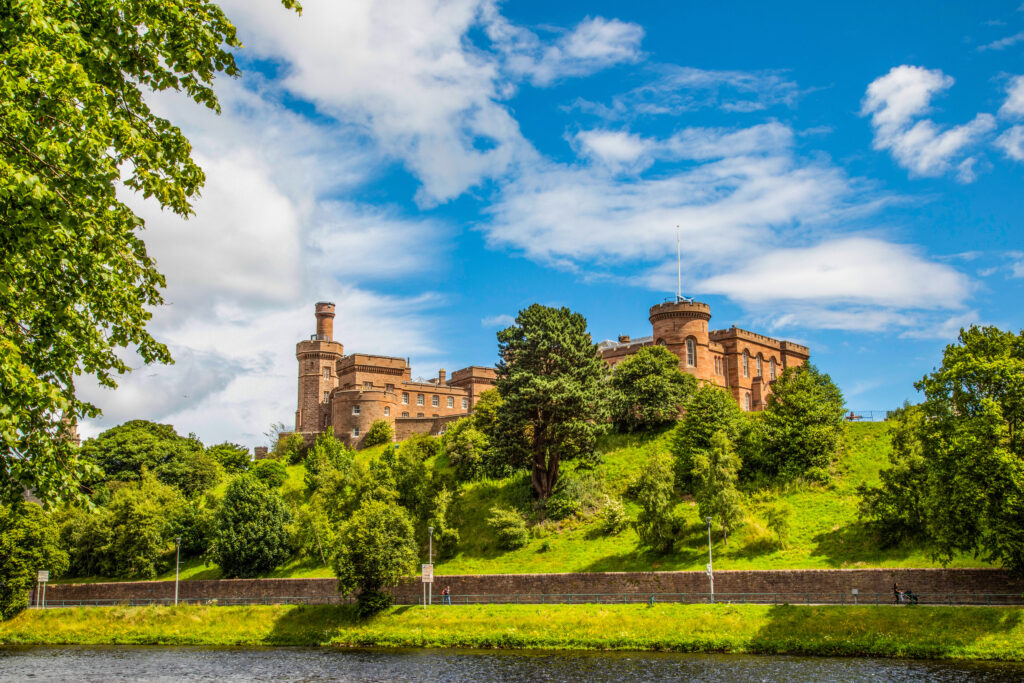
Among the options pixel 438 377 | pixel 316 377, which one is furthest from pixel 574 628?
pixel 438 377

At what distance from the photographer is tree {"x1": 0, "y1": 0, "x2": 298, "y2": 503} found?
10.5m

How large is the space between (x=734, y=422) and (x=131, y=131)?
44.1m

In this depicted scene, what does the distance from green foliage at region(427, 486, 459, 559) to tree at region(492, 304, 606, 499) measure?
4426 mm

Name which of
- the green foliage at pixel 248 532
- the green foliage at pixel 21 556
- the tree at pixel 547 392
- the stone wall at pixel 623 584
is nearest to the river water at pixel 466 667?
the stone wall at pixel 623 584

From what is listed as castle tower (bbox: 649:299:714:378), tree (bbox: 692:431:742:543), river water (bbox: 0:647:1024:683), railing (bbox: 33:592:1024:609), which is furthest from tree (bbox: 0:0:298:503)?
castle tower (bbox: 649:299:714:378)

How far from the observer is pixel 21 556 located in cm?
4631

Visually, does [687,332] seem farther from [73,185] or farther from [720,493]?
[73,185]

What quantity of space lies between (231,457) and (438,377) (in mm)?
27166

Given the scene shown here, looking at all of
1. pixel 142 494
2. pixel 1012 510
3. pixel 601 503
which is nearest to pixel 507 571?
pixel 601 503

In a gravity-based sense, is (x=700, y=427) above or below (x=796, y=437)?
→ above

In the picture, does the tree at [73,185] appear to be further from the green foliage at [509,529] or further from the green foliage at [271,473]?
the green foliage at [271,473]

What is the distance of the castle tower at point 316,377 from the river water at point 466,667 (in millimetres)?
51852

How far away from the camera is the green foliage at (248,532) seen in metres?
50.6

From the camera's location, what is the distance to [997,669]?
27.4m
